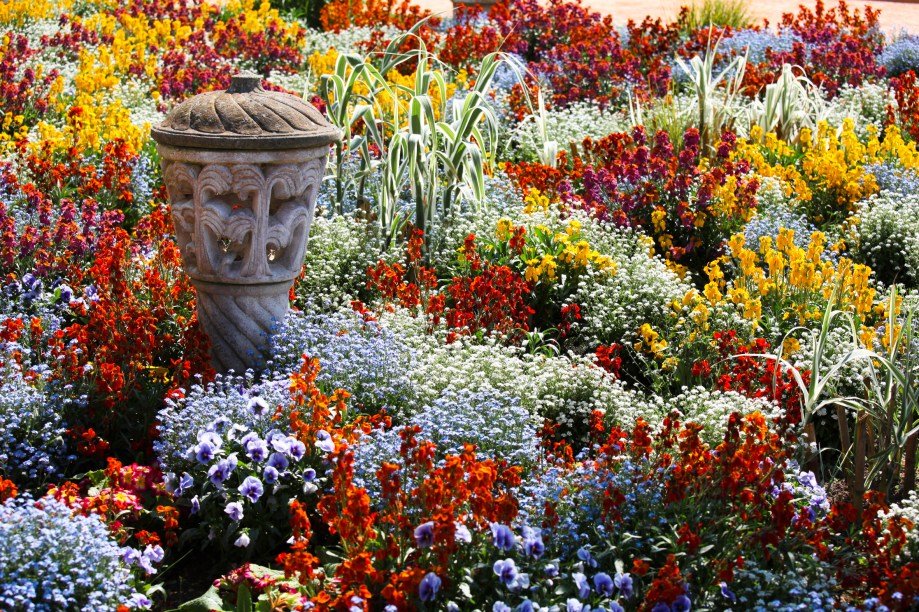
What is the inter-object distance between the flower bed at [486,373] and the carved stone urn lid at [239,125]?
699 millimetres

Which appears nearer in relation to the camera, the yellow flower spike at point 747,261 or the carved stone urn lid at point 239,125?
the carved stone urn lid at point 239,125

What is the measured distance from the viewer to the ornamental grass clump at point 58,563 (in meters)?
3.07

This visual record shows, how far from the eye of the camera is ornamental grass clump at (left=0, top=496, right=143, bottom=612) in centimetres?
307

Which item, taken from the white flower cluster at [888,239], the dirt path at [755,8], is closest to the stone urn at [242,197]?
the white flower cluster at [888,239]

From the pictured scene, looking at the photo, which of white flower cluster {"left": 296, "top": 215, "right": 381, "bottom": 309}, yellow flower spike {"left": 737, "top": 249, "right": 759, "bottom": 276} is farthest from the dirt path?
yellow flower spike {"left": 737, "top": 249, "right": 759, "bottom": 276}

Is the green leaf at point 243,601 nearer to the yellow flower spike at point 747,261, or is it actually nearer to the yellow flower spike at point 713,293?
the yellow flower spike at point 713,293

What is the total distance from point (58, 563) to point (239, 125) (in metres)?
1.89

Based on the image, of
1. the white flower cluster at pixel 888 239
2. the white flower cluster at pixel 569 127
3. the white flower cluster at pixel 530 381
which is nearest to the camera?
the white flower cluster at pixel 530 381

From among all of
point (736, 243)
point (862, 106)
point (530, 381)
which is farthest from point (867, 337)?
point (862, 106)

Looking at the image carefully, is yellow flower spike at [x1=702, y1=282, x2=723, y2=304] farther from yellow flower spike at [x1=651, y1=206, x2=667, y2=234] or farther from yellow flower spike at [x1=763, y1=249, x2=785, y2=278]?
yellow flower spike at [x1=651, y1=206, x2=667, y2=234]

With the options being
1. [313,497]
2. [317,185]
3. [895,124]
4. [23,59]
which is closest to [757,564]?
[313,497]

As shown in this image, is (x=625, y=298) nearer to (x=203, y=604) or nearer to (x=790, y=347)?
(x=790, y=347)

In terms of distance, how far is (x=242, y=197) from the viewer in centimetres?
444

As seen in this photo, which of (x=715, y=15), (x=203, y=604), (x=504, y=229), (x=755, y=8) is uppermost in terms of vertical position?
(x=755, y=8)
